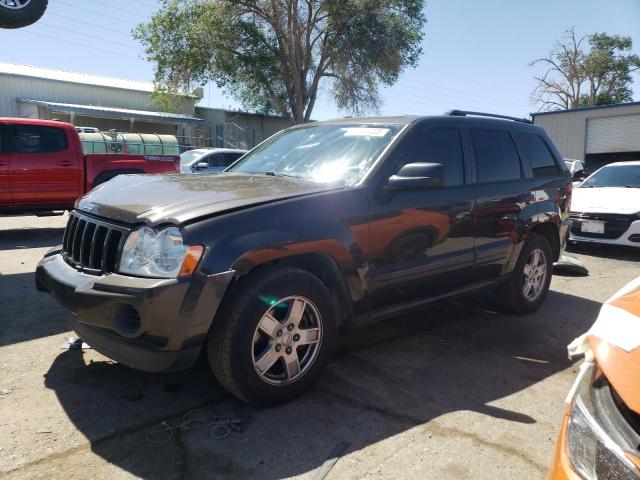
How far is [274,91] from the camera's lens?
29.8 meters

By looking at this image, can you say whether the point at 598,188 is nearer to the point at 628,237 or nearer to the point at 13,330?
the point at 628,237

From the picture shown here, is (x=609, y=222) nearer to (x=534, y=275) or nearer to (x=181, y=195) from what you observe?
(x=534, y=275)

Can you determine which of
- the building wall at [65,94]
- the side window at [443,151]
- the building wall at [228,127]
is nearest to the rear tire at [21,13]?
the side window at [443,151]

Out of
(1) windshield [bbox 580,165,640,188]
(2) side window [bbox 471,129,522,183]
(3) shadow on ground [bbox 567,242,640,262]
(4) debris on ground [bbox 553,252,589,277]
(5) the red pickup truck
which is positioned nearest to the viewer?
(2) side window [bbox 471,129,522,183]

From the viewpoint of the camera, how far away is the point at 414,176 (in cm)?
349

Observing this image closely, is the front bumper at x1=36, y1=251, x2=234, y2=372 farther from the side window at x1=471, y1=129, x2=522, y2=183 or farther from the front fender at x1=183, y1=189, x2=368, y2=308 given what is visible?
the side window at x1=471, y1=129, x2=522, y2=183

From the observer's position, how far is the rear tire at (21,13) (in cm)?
696

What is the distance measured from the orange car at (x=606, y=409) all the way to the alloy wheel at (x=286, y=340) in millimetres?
1615

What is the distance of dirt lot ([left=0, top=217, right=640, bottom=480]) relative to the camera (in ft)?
8.50

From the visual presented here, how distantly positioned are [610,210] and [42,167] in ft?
31.1

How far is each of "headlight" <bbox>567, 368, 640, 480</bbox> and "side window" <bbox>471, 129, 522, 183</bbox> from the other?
2.87m

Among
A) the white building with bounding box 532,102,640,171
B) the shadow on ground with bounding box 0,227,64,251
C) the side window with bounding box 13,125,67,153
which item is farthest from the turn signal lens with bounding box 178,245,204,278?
the white building with bounding box 532,102,640,171

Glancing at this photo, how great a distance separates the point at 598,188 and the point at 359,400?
26.9 ft

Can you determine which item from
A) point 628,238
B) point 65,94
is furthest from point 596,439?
point 65,94
